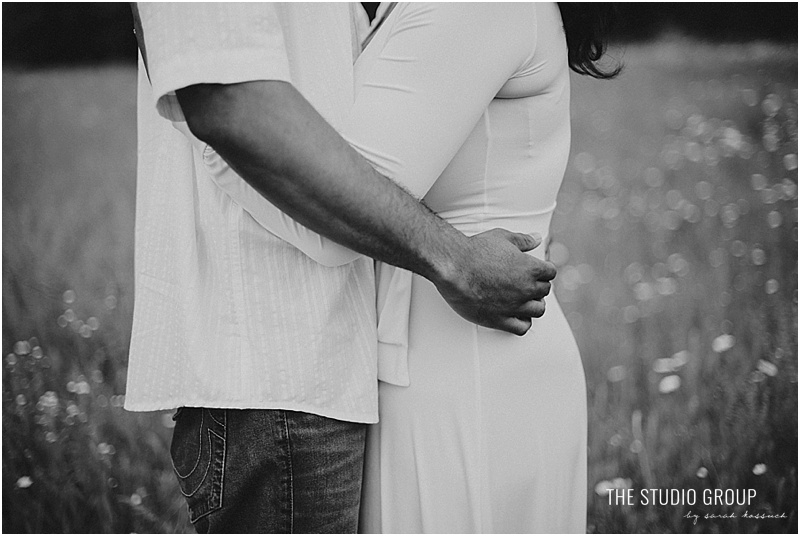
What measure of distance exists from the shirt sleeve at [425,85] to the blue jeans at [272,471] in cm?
34

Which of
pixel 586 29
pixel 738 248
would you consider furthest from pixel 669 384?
pixel 586 29

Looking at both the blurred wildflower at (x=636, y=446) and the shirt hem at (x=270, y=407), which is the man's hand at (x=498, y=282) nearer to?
the shirt hem at (x=270, y=407)

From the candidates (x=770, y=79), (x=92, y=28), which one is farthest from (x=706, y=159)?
(x=92, y=28)

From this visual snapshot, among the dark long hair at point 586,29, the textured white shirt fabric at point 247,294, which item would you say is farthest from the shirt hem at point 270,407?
the dark long hair at point 586,29

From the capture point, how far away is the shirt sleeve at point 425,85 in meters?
0.89

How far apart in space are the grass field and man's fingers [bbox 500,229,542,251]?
1.87 metres

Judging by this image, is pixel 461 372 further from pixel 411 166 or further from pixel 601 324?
pixel 601 324

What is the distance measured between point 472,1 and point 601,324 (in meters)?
2.31

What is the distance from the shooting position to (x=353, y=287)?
1.02 m

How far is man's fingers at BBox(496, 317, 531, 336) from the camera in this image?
39.9 inches

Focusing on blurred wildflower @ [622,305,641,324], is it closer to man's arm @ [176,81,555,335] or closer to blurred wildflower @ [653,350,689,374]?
blurred wildflower @ [653,350,689,374]

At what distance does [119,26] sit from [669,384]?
8.22 ft

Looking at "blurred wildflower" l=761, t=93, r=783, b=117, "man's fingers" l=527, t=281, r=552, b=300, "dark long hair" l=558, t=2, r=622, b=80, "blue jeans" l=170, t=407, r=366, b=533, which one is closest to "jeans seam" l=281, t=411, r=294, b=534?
"blue jeans" l=170, t=407, r=366, b=533

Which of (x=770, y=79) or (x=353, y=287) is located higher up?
(x=770, y=79)
